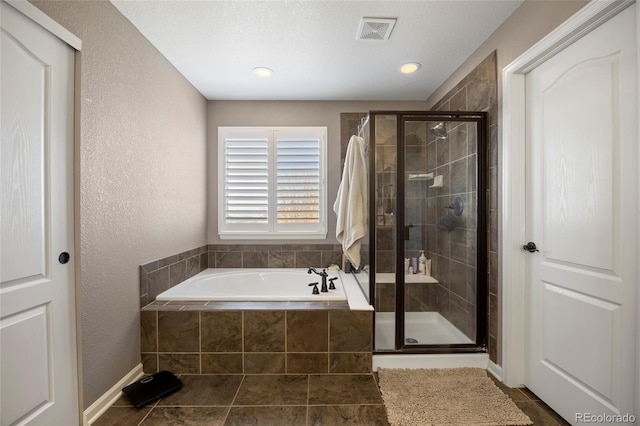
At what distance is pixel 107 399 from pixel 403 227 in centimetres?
220

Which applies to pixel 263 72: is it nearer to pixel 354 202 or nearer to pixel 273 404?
pixel 354 202

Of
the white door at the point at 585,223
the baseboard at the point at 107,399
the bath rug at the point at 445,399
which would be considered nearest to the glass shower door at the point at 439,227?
the bath rug at the point at 445,399

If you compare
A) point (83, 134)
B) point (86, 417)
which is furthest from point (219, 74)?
point (86, 417)

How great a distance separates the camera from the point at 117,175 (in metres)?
1.82

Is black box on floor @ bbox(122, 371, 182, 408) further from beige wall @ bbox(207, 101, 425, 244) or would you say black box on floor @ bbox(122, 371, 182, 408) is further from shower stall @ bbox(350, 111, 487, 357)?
beige wall @ bbox(207, 101, 425, 244)

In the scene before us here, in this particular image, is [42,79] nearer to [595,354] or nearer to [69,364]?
[69,364]

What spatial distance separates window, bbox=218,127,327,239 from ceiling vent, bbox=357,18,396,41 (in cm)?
128

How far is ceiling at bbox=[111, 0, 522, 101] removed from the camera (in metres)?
1.78

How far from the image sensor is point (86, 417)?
1.58 metres

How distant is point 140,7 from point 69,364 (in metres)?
2.07

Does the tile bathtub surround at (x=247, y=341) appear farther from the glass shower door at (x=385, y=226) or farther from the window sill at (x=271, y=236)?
the window sill at (x=271, y=236)

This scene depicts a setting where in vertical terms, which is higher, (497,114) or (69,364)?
(497,114)

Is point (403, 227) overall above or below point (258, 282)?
above
